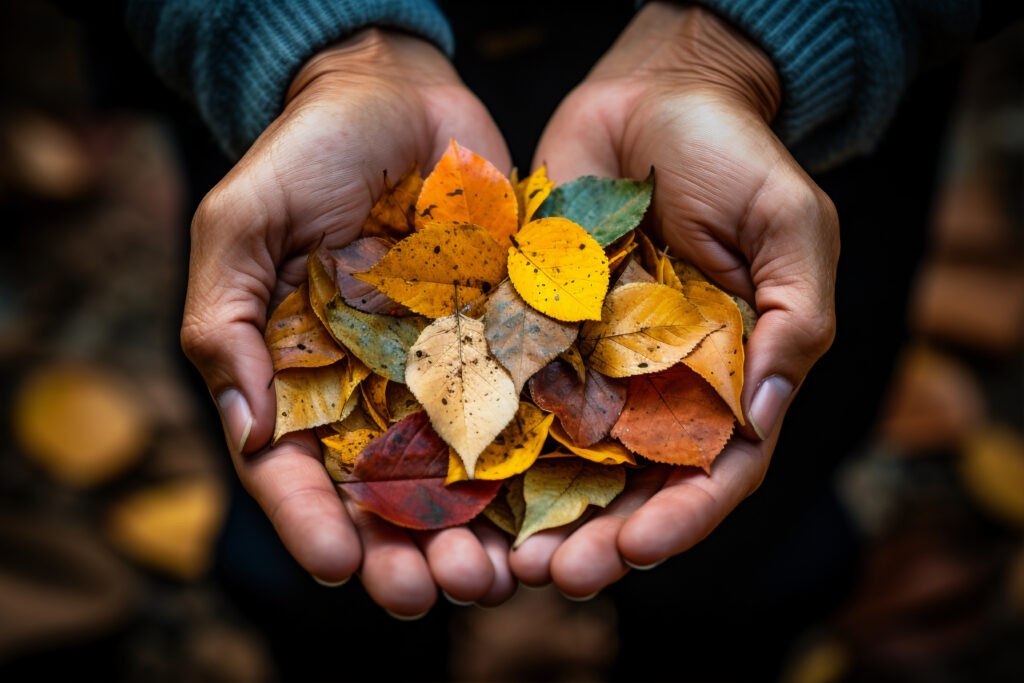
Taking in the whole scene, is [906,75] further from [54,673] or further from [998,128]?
[54,673]

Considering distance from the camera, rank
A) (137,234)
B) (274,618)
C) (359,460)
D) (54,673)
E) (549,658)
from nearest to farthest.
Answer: (359,460), (274,618), (54,673), (549,658), (137,234)

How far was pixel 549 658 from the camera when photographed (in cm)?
163

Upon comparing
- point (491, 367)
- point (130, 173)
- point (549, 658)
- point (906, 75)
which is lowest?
point (549, 658)

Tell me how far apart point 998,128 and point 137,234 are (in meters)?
2.29

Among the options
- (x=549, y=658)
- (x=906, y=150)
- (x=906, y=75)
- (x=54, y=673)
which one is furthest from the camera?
(x=549, y=658)

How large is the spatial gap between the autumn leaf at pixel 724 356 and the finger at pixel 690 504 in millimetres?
50

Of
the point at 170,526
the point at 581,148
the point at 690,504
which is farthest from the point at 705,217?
the point at 170,526

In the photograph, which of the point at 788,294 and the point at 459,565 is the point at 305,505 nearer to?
the point at 459,565

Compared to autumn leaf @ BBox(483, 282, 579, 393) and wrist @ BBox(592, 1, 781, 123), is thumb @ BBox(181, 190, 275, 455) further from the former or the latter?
wrist @ BBox(592, 1, 781, 123)

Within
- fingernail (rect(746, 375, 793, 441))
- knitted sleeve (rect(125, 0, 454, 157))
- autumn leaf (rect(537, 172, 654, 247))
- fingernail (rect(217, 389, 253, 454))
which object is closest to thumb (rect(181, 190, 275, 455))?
fingernail (rect(217, 389, 253, 454))

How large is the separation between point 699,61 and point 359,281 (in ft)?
1.73

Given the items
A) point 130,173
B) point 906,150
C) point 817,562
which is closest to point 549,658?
point 817,562

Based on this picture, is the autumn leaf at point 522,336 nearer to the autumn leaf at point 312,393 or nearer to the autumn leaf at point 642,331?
the autumn leaf at point 642,331

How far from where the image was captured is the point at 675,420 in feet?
2.68
